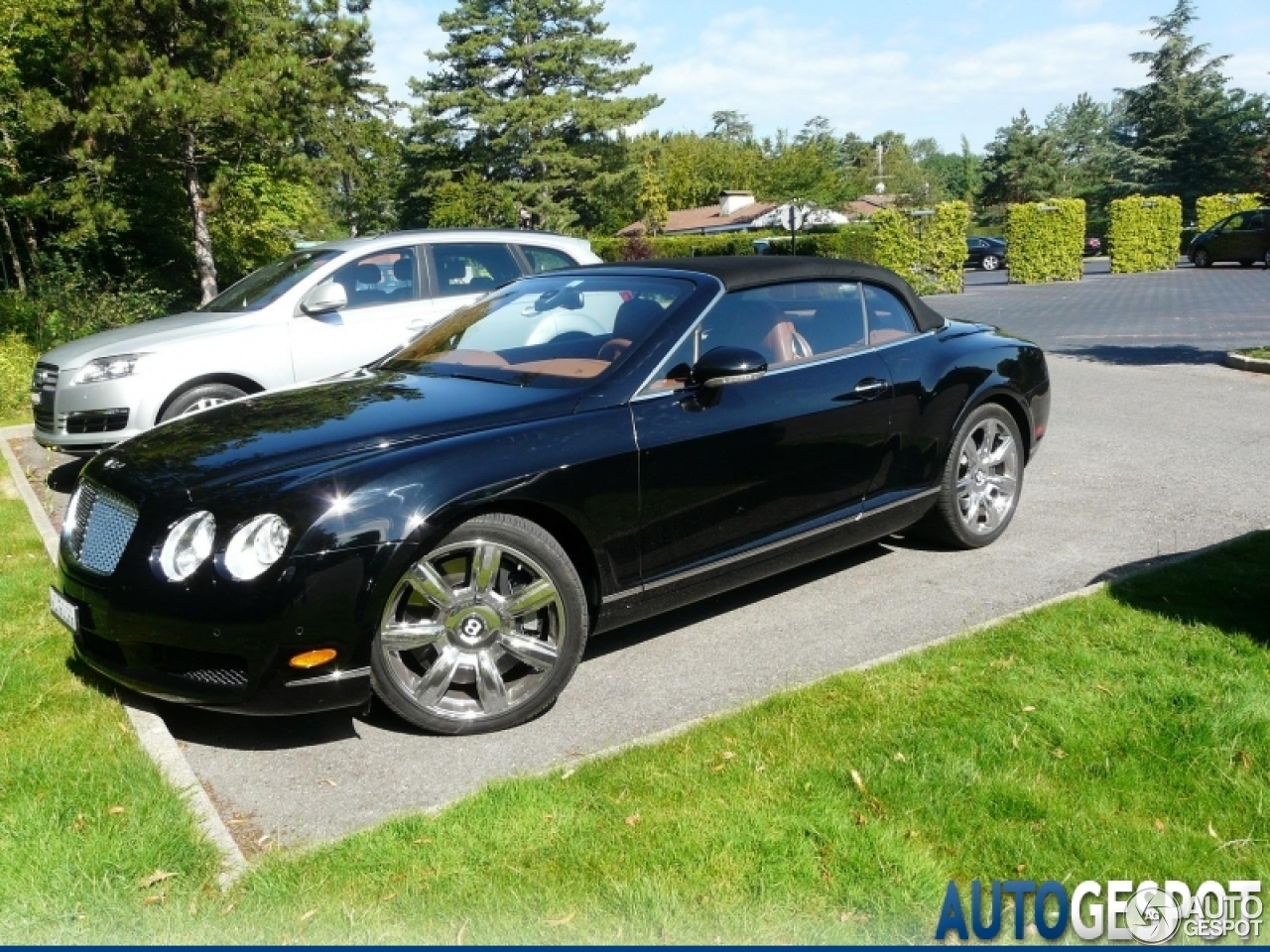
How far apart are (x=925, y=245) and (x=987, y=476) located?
2397 cm

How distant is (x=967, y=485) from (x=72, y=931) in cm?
454

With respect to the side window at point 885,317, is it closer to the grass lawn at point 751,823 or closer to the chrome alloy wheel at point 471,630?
the grass lawn at point 751,823

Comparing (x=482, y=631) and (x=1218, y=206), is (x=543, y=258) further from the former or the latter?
(x=1218, y=206)

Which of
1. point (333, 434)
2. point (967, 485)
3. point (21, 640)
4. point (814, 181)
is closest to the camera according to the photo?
point (333, 434)

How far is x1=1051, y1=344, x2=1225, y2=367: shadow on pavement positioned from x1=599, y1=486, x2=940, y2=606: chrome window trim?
9033mm

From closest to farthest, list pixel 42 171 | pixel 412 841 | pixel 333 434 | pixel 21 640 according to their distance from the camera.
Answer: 1. pixel 412 841
2. pixel 333 434
3. pixel 21 640
4. pixel 42 171

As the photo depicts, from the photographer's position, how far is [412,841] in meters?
3.17

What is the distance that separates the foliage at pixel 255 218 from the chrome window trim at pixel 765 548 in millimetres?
23037

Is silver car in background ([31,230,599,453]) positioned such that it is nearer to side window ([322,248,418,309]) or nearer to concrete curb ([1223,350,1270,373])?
side window ([322,248,418,309])

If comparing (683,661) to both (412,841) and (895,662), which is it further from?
(412,841)

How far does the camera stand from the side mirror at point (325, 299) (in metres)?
8.41

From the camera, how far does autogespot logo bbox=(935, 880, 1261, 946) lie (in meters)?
2.77

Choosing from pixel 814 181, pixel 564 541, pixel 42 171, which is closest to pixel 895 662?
pixel 564 541

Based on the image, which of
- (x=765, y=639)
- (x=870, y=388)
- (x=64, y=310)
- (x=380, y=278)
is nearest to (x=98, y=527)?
(x=765, y=639)
